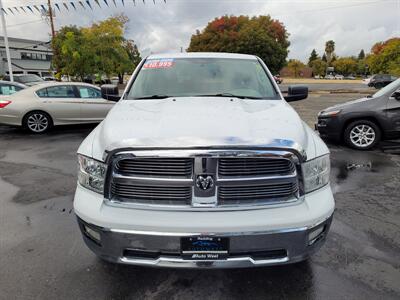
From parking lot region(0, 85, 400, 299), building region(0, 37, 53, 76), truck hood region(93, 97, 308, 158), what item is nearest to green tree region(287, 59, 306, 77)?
building region(0, 37, 53, 76)

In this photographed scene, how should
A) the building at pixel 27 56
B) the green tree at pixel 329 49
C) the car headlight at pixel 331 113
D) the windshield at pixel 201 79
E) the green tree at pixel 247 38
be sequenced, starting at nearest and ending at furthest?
A: 1. the windshield at pixel 201 79
2. the car headlight at pixel 331 113
3. the green tree at pixel 247 38
4. the building at pixel 27 56
5. the green tree at pixel 329 49

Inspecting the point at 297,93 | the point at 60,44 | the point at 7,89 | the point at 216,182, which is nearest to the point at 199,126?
the point at 216,182

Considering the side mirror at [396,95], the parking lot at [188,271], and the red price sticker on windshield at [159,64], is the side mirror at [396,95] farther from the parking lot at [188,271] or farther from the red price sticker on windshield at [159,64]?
the red price sticker on windshield at [159,64]

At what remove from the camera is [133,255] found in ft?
7.61

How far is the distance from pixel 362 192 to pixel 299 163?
10.1ft

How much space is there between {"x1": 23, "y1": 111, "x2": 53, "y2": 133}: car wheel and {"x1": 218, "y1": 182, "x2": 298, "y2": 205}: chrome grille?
871 centimetres

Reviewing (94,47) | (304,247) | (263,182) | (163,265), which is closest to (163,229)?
(163,265)

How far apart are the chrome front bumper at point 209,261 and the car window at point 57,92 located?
836 cm

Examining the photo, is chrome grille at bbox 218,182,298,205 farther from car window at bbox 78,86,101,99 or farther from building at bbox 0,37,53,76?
building at bbox 0,37,53,76

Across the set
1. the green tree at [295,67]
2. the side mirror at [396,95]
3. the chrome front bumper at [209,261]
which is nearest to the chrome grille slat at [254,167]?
the chrome front bumper at [209,261]

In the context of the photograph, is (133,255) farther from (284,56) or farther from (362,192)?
(284,56)

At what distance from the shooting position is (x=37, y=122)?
9578 mm

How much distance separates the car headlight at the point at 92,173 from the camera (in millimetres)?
2408

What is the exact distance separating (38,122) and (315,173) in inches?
353
